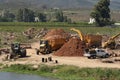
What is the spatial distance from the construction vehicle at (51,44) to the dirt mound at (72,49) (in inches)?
128

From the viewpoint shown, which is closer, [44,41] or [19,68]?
[19,68]

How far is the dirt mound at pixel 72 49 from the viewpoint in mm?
65406

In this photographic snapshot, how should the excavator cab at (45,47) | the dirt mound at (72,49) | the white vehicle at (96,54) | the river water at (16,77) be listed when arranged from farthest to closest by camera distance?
the excavator cab at (45,47) → the dirt mound at (72,49) → the white vehicle at (96,54) → the river water at (16,77)

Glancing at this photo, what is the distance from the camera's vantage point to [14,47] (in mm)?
65875

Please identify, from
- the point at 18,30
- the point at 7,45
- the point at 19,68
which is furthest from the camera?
the point at 18,30

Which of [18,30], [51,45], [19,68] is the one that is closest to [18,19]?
[18,30]

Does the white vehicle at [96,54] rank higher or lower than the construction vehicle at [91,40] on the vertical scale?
lower

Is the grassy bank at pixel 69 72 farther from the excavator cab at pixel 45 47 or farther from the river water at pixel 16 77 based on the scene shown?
the excavator cab at pixel 45 47

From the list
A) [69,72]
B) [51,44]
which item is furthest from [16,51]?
[69,72]

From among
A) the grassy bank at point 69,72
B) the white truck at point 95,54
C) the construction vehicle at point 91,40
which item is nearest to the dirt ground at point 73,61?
the white truck at point 95,54

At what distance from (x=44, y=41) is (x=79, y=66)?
16072 millimetres

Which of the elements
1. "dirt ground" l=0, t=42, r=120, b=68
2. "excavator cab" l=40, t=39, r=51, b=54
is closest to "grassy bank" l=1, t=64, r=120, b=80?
"dirt ground" l=0, t=42, r=120, b=68

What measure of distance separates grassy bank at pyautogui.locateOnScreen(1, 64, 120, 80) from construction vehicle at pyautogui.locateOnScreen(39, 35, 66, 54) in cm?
1137

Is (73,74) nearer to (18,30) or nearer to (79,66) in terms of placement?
(79,66)
